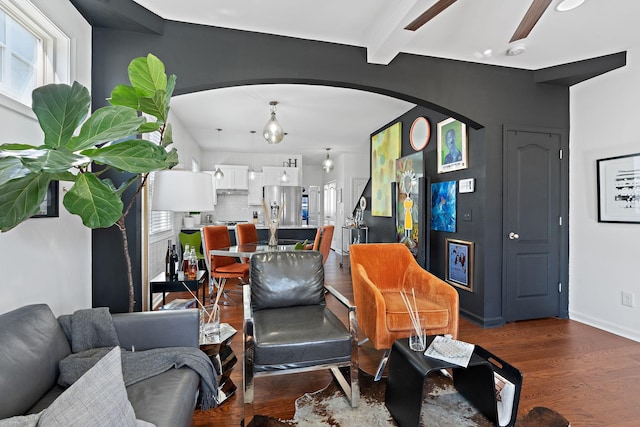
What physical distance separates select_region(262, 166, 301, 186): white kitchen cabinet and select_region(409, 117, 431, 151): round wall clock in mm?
3952

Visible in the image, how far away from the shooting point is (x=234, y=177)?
25.7 feet

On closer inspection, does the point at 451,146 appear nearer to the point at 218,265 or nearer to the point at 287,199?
the point at 218,265

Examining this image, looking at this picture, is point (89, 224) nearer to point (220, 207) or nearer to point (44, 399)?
point (44, 399)

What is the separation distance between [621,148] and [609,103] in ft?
1.59

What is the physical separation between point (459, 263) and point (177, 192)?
3.11 meters

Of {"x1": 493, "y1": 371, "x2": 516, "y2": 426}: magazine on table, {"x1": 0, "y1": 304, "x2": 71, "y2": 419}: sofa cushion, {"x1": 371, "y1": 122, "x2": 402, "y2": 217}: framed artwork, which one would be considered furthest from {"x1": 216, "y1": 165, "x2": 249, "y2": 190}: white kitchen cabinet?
{"x1": 493, "y1": 371, "x2": 516, "y2": 426}: magazine on table

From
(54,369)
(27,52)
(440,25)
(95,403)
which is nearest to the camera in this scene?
(95,403)

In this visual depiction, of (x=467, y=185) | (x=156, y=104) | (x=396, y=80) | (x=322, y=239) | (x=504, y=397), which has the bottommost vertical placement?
(x=504, y=397)

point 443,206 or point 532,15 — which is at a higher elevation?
point 532,15

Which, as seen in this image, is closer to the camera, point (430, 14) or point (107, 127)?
point (107, 127)

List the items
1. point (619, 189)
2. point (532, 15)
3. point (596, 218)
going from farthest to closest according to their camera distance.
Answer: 1. point (596, 218)
2. point (619, 189)
3. point (532, 15)

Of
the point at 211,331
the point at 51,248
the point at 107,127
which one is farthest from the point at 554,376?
the point at 51,248

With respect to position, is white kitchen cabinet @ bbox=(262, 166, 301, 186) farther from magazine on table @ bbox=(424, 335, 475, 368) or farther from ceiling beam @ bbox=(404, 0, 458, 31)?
magazine on table @ bbox=(424, 335, 475, 368)

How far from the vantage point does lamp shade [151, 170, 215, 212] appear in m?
2.30
